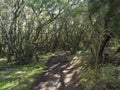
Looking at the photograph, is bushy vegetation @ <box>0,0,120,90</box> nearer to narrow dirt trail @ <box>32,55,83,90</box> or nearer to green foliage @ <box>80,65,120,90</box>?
green foliage @ <box>80,65,120,90</box>

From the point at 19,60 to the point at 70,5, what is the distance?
735cm

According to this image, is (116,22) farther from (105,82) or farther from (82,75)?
(82,75)

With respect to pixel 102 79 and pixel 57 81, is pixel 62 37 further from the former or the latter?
pixel 102 79

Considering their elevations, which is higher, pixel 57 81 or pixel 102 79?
pixel 102 79

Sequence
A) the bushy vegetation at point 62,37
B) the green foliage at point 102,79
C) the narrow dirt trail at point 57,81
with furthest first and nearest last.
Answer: the narrow dirt trail at point 57,81, the bushy vegetation at point 62,37, the green foliage at point 102,79

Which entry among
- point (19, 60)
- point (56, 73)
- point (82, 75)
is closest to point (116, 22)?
point (82, 75)

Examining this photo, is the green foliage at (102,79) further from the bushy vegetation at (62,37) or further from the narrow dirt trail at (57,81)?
the narrow dirt trail at (57,81)

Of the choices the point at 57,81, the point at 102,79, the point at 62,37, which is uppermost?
the point at 62,37

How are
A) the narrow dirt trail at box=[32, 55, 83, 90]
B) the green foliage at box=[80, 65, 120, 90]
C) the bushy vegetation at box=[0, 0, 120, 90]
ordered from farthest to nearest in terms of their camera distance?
the narrow dirt trail at box=[32, 55, 83, 90] → the bushy vegetation at box=[0, 0, 120, 90] → the green foliage at box=[80, 65, 120, 90]

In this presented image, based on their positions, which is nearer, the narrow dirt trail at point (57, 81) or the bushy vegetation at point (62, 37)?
the bushy vegetation at point (62, 37)

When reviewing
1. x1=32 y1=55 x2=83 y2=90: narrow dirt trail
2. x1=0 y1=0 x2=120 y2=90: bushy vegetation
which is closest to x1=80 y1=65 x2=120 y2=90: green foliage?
x1=0 y1=0 x2=120 y2=90: bushy vegetation

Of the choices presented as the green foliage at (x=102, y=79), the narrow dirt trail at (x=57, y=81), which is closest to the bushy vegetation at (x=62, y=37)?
the green foliage at (x=102, y=79)

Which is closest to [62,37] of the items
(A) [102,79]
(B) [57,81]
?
(B) [57,81]

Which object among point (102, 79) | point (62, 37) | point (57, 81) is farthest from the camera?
point (62, 37)
